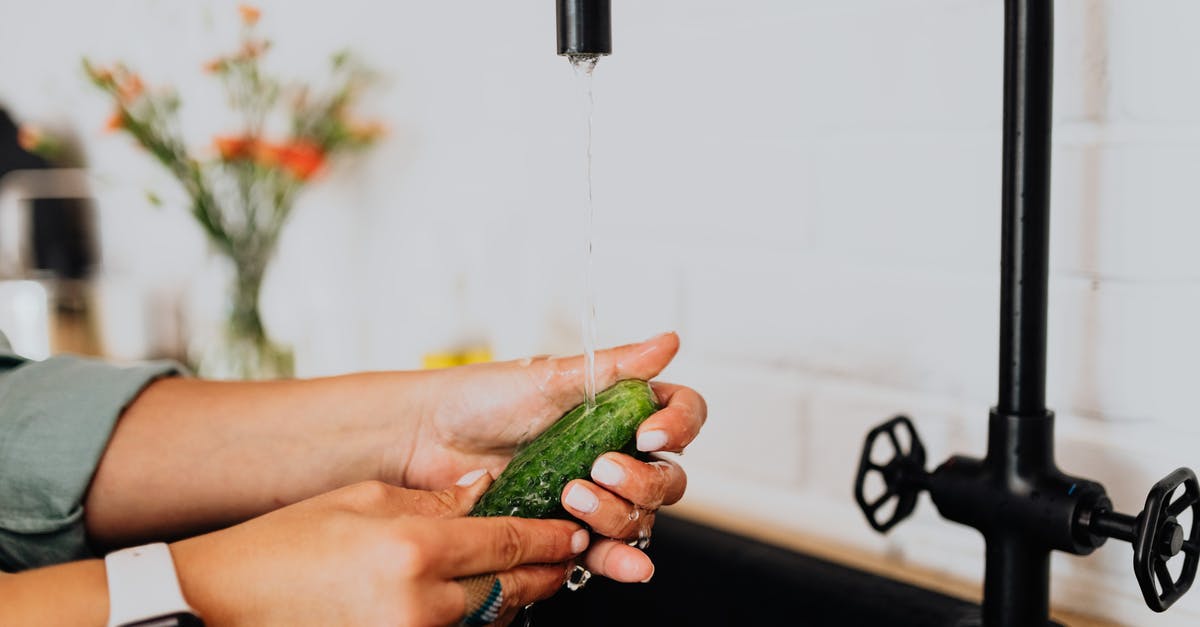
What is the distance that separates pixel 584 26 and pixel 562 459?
289mm

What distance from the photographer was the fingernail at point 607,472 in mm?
677

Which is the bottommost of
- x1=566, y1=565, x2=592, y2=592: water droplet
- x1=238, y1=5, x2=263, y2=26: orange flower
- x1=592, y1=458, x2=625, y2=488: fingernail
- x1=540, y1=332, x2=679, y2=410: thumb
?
x1=566, y1=565, x2=592, y2=592: water droplet

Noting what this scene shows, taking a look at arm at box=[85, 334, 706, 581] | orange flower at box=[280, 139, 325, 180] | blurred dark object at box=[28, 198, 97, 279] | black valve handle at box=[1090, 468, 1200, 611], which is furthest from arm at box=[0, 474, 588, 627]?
blurred dark object at box=[28, 198, 97, 279]

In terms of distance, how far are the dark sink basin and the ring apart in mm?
275

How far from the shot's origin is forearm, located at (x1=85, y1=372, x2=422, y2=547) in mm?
848

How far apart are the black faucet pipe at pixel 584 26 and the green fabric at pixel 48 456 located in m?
0.53

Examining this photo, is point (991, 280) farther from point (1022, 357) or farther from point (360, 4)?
point (360, 4)

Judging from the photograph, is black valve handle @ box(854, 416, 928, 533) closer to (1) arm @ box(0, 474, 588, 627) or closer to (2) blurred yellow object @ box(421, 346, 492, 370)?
(1) arm @ box(0, 474, 588, 627)

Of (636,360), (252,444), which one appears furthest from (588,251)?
(252,444)

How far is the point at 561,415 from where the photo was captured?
810 millimetres

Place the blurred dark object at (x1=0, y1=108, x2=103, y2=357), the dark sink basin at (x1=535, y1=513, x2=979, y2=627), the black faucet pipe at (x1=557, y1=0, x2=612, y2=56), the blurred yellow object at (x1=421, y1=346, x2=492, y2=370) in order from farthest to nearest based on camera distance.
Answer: the blurred dark object at (x1=0, y1=108, x2=103, y2=357)
the blurred yellow object at (x1=421, y1=346, x2=492, y2=370)
the dark sink basin at (x1=535, y1=513, x2=979, y2=627)
the black faucet pipe at (x1=557, y1=0, x2=612, y2=56)

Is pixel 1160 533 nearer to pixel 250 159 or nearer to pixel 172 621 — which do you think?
pixel 172 621

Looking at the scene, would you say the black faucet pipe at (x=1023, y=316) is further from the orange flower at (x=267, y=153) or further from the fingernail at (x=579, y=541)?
the orange flower at (x=267, y=153)

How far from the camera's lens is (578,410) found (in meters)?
0.72
